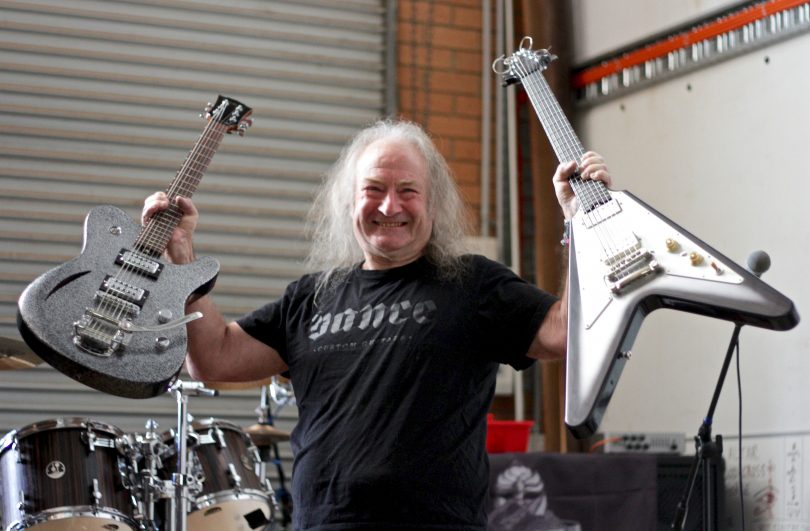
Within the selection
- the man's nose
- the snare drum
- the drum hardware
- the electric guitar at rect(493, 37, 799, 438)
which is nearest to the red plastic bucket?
the drum hardware

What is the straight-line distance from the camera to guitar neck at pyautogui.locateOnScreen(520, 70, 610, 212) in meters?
2.12

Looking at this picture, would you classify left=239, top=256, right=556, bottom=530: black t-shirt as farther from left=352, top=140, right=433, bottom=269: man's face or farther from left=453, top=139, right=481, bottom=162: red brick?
left=453, top=139, right=481, bottom=162: red brick

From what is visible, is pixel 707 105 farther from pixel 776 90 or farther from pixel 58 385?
pixel 58 385

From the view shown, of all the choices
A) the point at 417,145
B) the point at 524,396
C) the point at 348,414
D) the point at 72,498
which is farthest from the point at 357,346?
the point at 524,396

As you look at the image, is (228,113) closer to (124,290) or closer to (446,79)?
(124,290)

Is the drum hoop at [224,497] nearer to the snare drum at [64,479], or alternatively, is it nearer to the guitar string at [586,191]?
the snare drum at [64,479]

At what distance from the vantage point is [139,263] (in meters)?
2.41

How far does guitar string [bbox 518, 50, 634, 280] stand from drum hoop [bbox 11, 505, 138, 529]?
6.49 ft

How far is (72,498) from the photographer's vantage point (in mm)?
3486

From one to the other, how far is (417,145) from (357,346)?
52 centimetres

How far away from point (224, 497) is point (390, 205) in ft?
6.08

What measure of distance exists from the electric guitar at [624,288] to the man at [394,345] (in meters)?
0.08

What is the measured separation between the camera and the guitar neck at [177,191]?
2455 millimetres

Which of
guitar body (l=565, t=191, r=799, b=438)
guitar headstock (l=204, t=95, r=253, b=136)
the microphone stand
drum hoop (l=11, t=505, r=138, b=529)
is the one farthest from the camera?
drum hoop (l=11, t=505, r=138, b=529)
